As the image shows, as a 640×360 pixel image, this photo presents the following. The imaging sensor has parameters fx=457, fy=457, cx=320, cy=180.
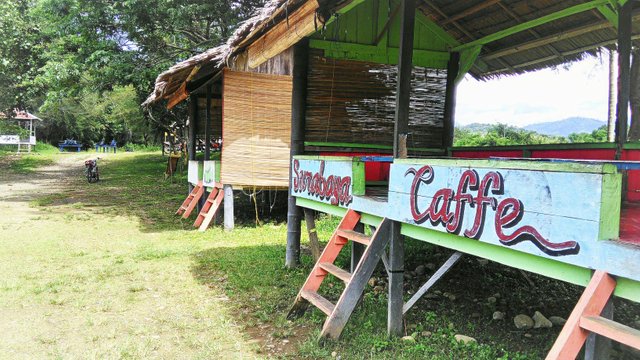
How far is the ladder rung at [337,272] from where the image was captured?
4165 mm

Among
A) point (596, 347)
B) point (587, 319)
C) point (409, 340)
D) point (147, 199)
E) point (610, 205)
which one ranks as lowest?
point (147, 199)

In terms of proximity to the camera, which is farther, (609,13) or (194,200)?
(194,200)

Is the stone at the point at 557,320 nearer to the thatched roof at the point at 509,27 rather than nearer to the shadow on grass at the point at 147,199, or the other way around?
the thatched roof at the point at 509,27

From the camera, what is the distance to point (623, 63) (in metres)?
4.64

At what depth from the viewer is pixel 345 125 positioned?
268 inches

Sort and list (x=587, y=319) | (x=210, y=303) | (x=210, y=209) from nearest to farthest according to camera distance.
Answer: (x=587, y=319)
(x=210, y=303)
(x=210, y=209)

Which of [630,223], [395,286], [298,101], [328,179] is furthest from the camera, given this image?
[298,101]

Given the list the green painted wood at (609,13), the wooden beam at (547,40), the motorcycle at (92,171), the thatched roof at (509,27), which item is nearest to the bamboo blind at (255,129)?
the thatched roof at (509,27)

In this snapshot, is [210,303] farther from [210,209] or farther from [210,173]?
[210,173]

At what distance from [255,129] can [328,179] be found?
15.7 ft

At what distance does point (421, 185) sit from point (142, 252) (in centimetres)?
579

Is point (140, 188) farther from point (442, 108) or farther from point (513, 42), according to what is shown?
point (513, 42)

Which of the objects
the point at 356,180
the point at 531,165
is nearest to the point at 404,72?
the point at 356,180

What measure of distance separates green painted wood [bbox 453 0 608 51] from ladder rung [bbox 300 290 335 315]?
4.06 meters
